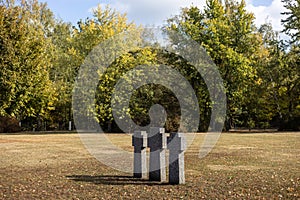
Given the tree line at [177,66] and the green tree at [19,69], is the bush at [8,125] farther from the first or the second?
the green tree at [19,69]

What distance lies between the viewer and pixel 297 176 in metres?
10.8

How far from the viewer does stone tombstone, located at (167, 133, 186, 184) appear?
947cm

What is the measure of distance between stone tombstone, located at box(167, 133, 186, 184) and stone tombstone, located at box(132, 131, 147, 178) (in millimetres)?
967

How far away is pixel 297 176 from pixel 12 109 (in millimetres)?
28260

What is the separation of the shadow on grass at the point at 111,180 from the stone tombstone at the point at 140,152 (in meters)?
0.26

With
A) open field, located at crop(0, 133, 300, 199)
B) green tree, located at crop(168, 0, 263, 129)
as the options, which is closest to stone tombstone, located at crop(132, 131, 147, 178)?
open field, located at crop(0, 133, 300, 199)

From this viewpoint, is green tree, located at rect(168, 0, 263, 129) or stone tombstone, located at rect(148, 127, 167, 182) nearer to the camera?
stone tombstone, located at rect(148, 127, 167, 182)

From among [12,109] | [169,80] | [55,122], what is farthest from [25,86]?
[55,122]

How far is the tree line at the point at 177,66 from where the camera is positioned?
3706 centimetres

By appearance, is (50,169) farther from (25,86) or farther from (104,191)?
(25,86)

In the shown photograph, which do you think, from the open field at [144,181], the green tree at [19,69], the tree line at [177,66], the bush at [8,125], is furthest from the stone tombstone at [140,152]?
the bush at [8,125]

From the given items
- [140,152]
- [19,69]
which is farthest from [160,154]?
[19,69]

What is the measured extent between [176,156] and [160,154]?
64cm

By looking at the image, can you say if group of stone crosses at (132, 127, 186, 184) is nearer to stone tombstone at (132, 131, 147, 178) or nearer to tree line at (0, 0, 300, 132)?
stone tombstone at (132, 131, 147, 178)
